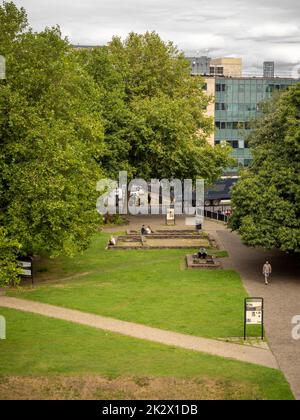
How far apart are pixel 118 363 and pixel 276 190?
57.3ft

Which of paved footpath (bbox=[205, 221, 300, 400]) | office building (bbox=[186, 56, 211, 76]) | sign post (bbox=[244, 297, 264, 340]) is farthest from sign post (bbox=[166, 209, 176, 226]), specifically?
office building (bbox=[186, 56, 211, 76])

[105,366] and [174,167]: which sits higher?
[174,167]

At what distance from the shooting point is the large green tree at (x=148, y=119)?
2240 inches

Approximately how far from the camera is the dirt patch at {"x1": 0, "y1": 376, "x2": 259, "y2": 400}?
861 inches

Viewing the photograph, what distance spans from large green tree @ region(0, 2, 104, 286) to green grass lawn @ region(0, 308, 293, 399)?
7070mm

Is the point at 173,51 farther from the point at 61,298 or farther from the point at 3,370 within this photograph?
the point at 3,370

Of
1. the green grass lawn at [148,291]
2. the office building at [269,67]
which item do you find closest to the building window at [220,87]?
the office building at [269,67]

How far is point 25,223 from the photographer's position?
3441 cm

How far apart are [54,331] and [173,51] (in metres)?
43.3

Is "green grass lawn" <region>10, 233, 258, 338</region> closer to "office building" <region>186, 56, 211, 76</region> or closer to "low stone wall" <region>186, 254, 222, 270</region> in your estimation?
"low stone wall" <region>186, 254, 222, 270</region>

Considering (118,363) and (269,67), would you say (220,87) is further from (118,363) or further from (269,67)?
(118,363)

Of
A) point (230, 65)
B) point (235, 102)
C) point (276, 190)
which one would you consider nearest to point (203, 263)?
point (276, 190)

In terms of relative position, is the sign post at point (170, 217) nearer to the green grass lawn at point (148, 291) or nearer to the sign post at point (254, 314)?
the green grass lawn at point (148, 291)
